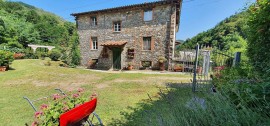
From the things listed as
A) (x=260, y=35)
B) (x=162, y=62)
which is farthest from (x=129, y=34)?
(x=260, y=35)

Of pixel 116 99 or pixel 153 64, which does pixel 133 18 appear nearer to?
pixel 153 64

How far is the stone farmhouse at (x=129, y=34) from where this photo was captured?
1259 centimetres

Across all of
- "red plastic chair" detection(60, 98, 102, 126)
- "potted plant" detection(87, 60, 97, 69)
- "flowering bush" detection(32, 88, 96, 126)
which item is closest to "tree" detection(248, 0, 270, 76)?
"red plastic chair" detection(60, 98, 102, 126)

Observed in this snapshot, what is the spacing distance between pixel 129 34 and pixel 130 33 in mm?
135

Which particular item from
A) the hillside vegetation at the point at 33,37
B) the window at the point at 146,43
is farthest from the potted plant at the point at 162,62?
the hillside vegetation at the point at 33,37

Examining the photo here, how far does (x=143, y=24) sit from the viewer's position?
A: 1343cm

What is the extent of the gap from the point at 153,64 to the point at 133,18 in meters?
4.66

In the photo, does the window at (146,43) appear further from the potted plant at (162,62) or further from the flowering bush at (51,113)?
the flowering bush at (51,113)

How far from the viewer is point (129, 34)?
46.1 ft

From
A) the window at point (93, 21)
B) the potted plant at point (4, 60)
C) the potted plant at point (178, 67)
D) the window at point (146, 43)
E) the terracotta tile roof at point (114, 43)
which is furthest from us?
the window at point (93, 21)

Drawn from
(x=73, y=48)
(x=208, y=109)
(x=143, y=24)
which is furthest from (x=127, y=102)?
(x=73, y=48)

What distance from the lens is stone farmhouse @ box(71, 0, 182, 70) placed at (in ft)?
41.3

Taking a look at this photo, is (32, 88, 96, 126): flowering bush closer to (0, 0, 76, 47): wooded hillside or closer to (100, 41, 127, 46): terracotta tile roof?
(100, 41, 127, 46): terracotta tile roof

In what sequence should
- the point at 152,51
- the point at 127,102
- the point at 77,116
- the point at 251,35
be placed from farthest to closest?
the point at 152,51, the point at 127,102, the point at 251,35, the point at 77,116
